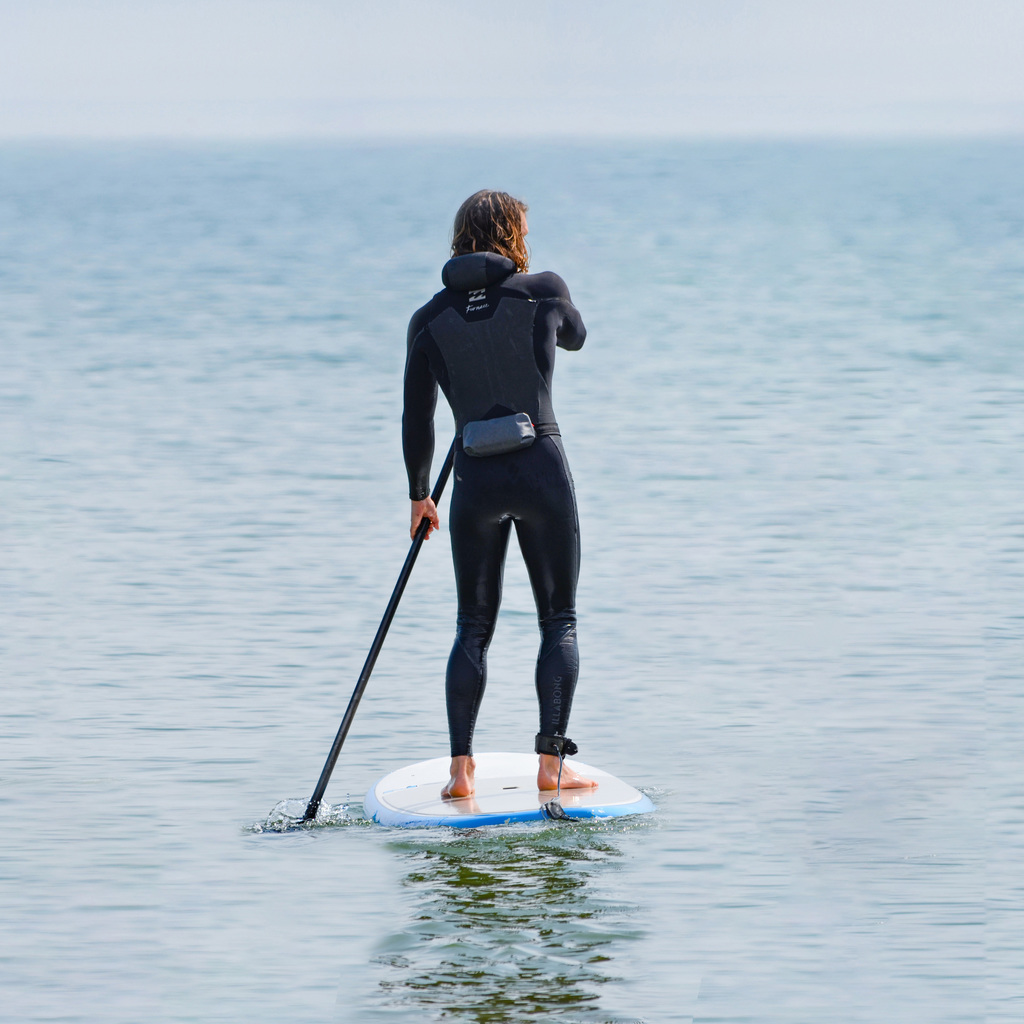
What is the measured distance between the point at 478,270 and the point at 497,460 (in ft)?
1.64

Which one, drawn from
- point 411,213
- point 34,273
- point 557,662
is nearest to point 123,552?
point 557,662

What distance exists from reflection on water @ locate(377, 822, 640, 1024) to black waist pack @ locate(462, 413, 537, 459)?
3.26 feet

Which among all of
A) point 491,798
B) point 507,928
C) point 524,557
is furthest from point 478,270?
point 507,928

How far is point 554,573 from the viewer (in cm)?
518

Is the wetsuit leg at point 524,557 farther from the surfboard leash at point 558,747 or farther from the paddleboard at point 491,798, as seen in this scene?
the paddleboard at point 491,798

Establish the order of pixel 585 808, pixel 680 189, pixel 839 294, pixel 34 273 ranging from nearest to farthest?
pixel 585 808
pixel 839 294
pixel 34 273
pixel 680 189

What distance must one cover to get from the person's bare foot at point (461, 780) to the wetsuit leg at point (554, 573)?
230 mm

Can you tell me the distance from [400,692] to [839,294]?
63.8 feet

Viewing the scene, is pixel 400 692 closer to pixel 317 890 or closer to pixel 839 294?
pixel 317 890

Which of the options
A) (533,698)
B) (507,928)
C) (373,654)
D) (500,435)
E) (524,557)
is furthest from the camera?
(533,698)

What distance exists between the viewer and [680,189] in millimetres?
50719

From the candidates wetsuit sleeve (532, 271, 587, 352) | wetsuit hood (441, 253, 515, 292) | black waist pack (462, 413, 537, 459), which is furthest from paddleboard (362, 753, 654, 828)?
wetsuit hood (441, 253, 515, 292)

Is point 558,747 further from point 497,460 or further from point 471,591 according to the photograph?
point 497,460

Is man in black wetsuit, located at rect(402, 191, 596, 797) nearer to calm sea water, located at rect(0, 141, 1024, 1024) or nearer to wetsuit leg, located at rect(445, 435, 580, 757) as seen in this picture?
wetsuit leg, located at rect(445, 435, 580, 757)
